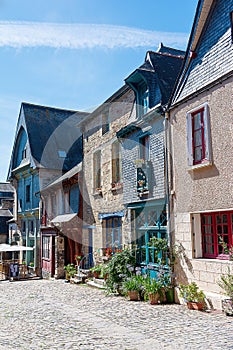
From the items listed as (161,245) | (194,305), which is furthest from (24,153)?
(194,305)

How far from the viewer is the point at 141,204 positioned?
12.3 metres

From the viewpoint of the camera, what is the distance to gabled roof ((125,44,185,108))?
1168 centimetres

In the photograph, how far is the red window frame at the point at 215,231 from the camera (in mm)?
8805

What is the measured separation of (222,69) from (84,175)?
10.2 metres

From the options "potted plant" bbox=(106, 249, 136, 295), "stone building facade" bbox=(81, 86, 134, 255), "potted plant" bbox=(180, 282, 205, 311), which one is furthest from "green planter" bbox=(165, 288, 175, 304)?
"stone building facade" bbox=(81, 86, 134, 255)

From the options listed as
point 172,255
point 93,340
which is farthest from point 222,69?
point 93,340

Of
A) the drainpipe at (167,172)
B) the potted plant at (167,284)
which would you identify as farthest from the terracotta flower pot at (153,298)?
the drainpipe at (167,172)

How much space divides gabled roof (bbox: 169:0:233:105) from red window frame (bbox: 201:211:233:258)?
322 centimetres

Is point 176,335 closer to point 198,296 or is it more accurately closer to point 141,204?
point 198,296

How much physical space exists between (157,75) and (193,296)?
687 centimetres

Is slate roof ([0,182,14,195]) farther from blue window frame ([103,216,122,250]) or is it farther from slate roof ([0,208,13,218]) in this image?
blue window frame ([103,216,122,250])

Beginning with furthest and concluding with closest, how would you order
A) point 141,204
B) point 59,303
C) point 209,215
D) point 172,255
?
point 141,204 < point 59,303 < point 172,255 < point 209,215

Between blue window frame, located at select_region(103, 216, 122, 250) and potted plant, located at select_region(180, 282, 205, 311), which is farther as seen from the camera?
blue window frame, located at select_region(103, 216, 122, 250)

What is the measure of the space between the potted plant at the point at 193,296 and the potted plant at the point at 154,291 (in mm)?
879
